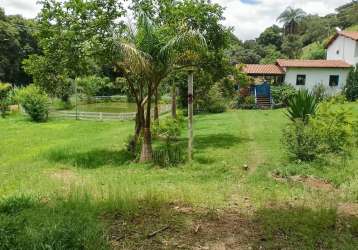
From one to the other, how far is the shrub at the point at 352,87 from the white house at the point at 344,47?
185cm

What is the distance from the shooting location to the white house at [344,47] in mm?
30625

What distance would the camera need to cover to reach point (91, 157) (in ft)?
39.0

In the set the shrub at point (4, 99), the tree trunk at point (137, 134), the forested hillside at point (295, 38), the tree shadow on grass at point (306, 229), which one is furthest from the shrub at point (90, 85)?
the tree shadow on grass at point (306, 229)

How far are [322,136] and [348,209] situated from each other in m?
4.91

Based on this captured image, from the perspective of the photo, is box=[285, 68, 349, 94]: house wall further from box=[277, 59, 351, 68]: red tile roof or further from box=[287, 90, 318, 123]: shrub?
box=[287, 90, 318, 123]: shrub

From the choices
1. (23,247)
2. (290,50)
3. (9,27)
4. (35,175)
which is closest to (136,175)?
(35,175)

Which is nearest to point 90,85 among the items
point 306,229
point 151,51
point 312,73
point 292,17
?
point 312,73

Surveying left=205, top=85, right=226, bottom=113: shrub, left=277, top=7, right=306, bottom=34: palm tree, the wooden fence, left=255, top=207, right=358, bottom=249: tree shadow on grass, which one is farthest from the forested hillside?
left=255, top=207, right=358, bottom=249: tree shadow on grass

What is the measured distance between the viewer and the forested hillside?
180 ft

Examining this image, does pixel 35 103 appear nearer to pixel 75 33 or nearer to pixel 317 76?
pixel 75 33

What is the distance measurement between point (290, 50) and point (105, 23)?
51928mm

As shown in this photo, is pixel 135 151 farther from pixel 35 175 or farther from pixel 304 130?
pixel 304 130

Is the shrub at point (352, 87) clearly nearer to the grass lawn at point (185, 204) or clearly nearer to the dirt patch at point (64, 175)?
the grass lawn at point (185, 204)

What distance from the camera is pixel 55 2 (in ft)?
36.1
